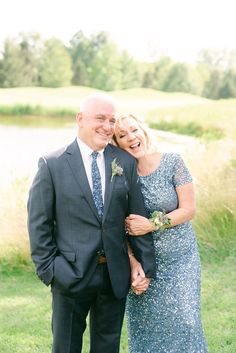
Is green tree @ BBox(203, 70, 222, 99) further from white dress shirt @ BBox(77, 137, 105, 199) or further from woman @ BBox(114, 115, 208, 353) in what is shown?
white dress shirt @ BBox(77, 137, 105, 199)

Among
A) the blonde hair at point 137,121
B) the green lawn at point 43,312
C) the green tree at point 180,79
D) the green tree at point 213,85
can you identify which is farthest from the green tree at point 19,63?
the blonde hair at point 137,121

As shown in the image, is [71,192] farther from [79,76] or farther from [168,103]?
[168,103]

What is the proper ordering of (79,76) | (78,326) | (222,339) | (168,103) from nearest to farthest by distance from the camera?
(78,326)
(222,339)
(79,76)
(168,103)

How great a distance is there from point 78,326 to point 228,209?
14.3 ft

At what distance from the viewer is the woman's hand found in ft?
9.98

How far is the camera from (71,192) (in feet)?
9.55

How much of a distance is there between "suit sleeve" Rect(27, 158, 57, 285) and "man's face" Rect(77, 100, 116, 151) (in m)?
0.27

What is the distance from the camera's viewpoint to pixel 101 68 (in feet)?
49.8

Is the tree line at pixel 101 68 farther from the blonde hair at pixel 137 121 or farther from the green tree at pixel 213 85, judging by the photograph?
the blonde hair at pixel 137 121

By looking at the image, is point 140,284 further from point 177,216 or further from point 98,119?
point 98,119

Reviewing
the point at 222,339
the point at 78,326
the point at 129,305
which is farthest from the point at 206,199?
the point at 78,326

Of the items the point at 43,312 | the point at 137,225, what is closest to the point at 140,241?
the point at 137,225

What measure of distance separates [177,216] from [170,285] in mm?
449

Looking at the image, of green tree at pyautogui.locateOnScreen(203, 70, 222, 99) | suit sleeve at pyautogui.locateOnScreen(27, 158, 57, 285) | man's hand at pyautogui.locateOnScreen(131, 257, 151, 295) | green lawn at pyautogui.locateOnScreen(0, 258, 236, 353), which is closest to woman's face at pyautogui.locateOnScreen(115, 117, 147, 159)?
suit sleeve at pyautogui.locateOnScreen(27, 158, 57, 285)
